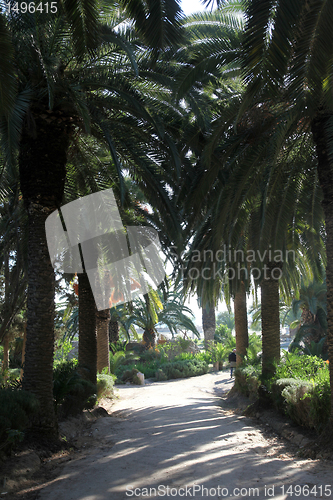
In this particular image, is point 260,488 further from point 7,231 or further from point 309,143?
point 7,231

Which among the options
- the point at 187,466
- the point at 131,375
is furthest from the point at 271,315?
the point at 131,375

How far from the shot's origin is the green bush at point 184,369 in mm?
22375

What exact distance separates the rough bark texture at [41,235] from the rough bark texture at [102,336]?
7081mm

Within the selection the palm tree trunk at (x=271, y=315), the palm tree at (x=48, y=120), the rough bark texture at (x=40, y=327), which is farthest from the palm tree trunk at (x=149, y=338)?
the palm tree at (x=48, y=120)

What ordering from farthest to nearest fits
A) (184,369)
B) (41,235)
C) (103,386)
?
(184,369) < (103,386) < (41,235)

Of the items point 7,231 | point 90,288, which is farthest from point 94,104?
point 90,288

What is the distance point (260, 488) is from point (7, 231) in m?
7.50

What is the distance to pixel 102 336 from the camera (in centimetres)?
1441

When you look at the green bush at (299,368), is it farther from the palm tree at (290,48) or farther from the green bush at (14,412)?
the palm tree at (290,48)

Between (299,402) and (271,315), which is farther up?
(271,315)

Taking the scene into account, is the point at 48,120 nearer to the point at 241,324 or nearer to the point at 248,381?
the point at 248,381

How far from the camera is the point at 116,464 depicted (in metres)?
5.31

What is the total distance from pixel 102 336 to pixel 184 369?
967 cm

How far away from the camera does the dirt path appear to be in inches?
167
